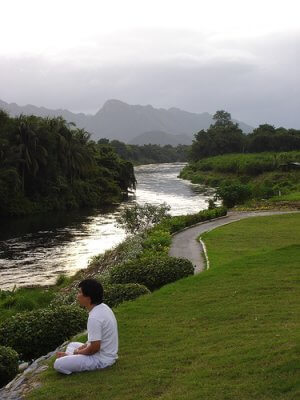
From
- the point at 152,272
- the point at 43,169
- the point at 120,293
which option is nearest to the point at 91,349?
the point at 120,293

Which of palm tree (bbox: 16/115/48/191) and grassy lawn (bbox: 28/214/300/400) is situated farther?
palm tree (bbox: 16/115/48/191)

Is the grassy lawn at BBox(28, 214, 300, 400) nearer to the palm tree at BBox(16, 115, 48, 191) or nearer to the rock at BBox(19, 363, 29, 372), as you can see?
the rock at BBox(19, 363, 29, 372)

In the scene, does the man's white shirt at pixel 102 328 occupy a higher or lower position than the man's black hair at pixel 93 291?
lower

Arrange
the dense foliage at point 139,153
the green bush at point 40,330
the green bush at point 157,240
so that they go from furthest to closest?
the dense foliage at point 139,153
the green bush at point 157,240
the green bush at point 40,330

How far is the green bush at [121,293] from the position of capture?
49.9 feet

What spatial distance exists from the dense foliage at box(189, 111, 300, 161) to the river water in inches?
2049

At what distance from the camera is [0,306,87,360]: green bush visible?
39.8 ft

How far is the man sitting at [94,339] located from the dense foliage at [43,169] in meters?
51.6

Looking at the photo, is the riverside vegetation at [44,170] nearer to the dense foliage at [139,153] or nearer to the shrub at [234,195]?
Result: the shrub at [234,195]

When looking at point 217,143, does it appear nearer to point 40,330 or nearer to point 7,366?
point 40,330

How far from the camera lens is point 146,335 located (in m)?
11.2

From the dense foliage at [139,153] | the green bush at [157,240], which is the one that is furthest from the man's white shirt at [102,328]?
the dense foliage at [139,153]

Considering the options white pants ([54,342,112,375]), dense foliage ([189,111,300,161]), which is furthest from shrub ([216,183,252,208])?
dense foliage ([189,111,300,161])

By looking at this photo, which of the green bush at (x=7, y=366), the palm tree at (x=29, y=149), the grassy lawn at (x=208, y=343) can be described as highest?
the palm tree at (x=29, y=149)
